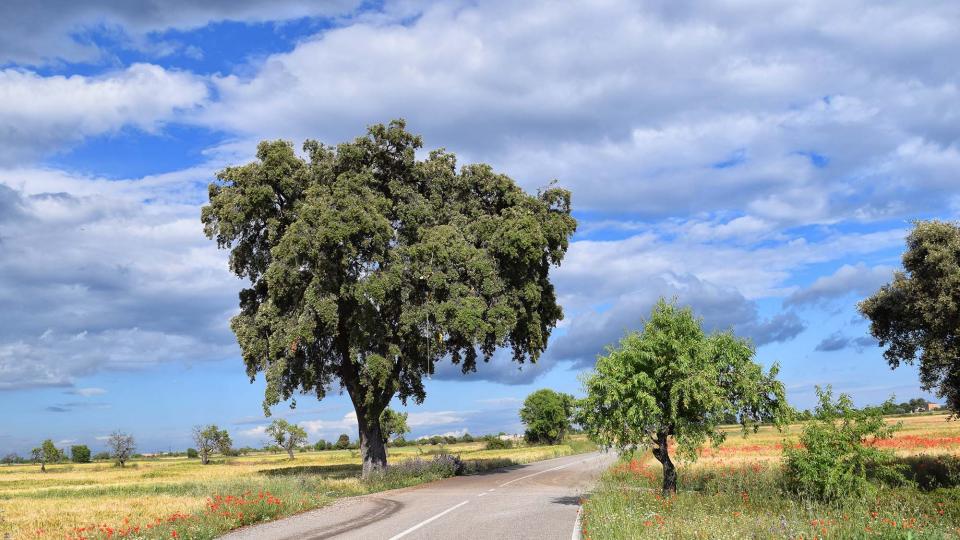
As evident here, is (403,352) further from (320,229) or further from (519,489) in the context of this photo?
(519,489)

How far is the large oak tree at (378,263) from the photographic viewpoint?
33375 millimetres

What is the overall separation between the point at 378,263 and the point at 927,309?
23.9 meters

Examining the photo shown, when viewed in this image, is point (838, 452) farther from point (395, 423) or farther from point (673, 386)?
point (395, 423)

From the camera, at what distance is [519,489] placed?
90.1ft

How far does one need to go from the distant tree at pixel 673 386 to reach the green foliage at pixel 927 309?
494 inches

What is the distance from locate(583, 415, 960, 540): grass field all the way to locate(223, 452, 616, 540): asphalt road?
1.17m

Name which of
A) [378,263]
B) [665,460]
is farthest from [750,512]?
[378,263]

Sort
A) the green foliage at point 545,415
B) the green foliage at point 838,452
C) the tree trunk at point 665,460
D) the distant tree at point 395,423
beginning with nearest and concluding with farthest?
the green foliage at point 838,452 < the tree trunk at point 665,460 < the distant tree at point 395,423 < the green foliage at point 545,415

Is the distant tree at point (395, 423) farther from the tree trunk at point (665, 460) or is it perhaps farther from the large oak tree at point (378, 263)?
the tree trunk at point (665, 460)

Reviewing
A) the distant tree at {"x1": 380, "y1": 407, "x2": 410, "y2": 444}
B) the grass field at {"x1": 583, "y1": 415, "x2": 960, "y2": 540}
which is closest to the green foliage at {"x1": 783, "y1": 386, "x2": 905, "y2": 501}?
the grass field at {"x1": 583, "y1": 415, "x2": 960, "y2": 540}

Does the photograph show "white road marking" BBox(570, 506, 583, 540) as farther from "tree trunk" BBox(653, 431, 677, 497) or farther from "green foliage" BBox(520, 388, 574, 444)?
"green foliage" BBox(520, 388, 574, 444)

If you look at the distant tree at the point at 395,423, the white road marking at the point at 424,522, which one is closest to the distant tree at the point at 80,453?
the distant tree at the point at 395,423

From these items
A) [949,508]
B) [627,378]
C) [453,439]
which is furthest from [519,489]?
[453,439]

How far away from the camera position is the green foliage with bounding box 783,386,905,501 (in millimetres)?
18766
